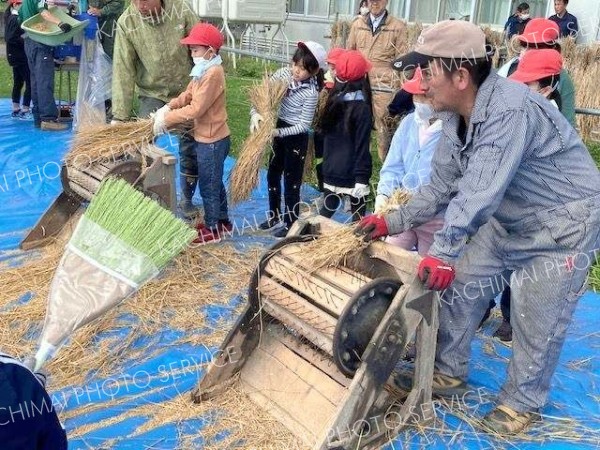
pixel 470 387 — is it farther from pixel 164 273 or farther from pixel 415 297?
pixel 164 273

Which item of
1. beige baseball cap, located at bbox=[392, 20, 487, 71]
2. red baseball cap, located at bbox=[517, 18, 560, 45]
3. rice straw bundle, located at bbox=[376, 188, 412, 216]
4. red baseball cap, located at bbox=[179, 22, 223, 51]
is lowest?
rice straw bundle, located at bbox=[376, 188, 412, 216]

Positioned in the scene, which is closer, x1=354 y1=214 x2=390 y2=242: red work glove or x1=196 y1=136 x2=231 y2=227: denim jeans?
x1=354 y1=214 x2=390 y2=242: red work glove

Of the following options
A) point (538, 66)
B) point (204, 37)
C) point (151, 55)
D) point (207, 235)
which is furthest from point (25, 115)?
point (538, 66)

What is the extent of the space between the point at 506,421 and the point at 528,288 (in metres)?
0.58

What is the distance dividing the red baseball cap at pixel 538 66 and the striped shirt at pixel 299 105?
59.6 inches

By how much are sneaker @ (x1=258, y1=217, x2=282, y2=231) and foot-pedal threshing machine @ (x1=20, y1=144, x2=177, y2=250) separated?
0.90 meters

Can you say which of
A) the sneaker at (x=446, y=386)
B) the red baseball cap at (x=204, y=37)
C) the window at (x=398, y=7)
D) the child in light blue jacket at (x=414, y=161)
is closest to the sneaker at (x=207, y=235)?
the red baseball cap at (x=204, y=37)

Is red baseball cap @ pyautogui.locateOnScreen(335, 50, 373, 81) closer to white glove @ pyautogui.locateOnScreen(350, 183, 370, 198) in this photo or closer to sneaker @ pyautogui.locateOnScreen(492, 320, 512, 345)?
white glove @ pyautogui.locateOnScreen(350, 183, 370, 198)

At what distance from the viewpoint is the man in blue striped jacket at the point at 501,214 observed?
7.88 ft

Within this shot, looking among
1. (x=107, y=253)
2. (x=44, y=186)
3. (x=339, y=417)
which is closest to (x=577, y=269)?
(x=339, y=417)

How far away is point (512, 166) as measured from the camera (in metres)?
2.38

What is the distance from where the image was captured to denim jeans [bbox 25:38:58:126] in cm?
755

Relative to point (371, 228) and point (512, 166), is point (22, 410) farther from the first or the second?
point (512, 166)

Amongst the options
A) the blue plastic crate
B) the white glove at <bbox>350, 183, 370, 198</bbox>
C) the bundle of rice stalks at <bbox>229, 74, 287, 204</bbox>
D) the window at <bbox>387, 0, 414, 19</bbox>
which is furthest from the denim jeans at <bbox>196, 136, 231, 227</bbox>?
the window at <bbox>387, 0, 414, 19</bbox>
